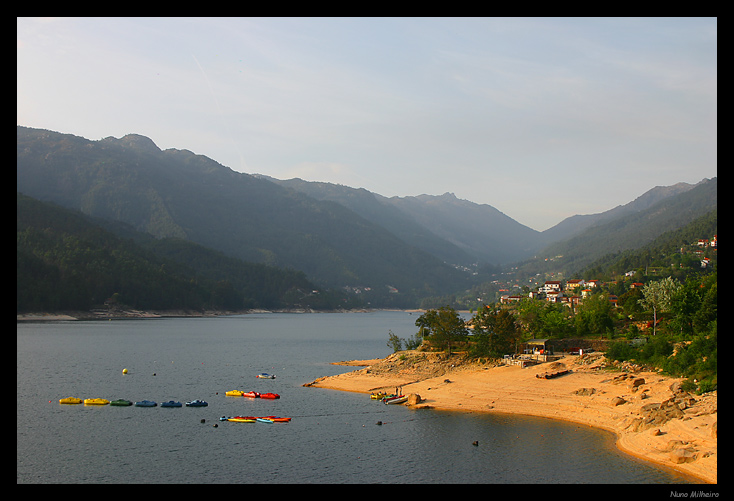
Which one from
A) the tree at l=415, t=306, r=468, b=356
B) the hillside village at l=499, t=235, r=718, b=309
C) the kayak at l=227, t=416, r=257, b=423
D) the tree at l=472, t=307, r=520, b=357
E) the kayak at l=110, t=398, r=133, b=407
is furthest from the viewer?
the hillside village at l=499, t=235, r=718, b=309

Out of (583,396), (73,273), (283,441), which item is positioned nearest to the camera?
(283,441)

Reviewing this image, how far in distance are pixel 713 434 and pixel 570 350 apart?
33723 mm

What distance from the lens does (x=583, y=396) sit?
142 ft

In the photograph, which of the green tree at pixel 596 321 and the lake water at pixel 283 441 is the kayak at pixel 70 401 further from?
the green tree at pixel 596 321

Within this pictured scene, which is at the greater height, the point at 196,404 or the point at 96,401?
the point at 96,401

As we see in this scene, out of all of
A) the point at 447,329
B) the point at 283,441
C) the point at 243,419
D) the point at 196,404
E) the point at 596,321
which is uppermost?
the point at 596,321

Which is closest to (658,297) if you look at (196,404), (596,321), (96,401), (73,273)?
(596,321)

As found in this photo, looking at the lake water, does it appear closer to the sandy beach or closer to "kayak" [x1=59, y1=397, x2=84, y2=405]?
"kayak" [x1=59, y1=397, x2=84, y2=405]

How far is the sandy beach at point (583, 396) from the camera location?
95.2 ft

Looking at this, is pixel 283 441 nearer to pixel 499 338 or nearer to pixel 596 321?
pixel 499 338

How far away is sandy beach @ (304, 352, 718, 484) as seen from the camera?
95.2 ft

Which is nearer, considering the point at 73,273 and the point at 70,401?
the point at 70,401

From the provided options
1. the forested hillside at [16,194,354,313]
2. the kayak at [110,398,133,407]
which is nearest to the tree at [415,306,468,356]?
the kayak at [110,398,133,407]
